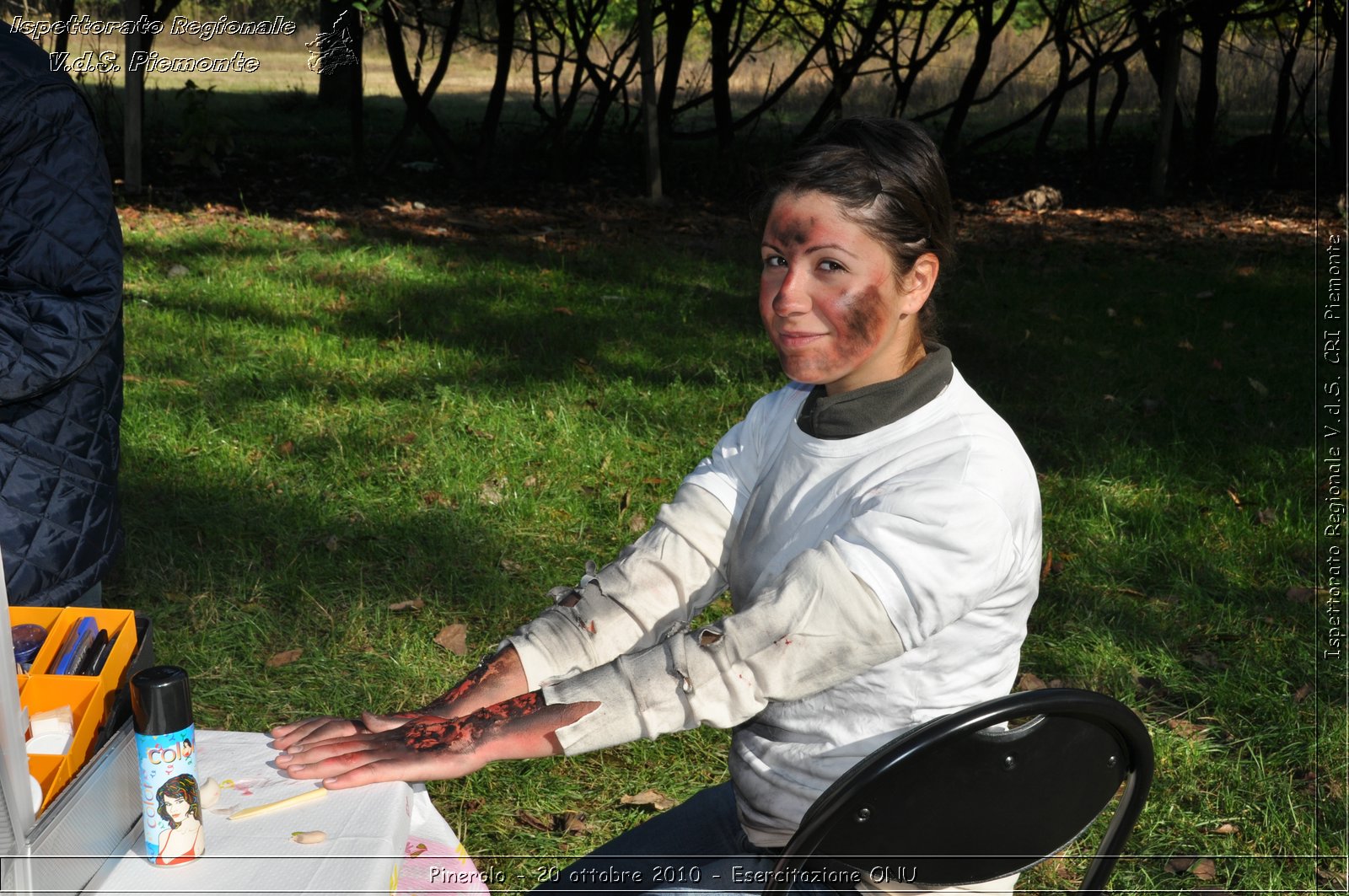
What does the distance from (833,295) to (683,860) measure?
882 millimetres

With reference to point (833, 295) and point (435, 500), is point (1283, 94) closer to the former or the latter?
point (435, 500)

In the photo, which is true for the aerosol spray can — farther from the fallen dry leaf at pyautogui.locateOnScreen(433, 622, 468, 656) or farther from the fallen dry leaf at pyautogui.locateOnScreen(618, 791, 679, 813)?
the fallen dry leaf at pyautogui.locateOnScreen(433, 622, 468, 656)

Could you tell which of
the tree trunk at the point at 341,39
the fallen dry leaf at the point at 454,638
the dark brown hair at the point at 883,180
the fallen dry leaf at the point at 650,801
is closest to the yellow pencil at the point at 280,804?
the dark brown hair at the point at 883,180

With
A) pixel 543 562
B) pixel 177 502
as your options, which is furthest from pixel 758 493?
pixel 177 502

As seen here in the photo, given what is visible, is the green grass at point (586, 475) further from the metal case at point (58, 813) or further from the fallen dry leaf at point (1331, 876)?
the metal case at point (58, 813)

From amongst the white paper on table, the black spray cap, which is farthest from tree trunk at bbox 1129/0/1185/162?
the black spray cap

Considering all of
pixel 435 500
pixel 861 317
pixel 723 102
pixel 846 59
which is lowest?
pixel 435 500

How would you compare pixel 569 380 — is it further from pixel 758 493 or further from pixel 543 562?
pixel 758 493

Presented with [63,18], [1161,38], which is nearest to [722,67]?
[1161,38]

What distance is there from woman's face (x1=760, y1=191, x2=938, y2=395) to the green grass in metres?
1.66

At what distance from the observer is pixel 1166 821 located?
304 cm

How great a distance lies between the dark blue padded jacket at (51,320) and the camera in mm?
2555

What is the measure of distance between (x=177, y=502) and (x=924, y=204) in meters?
3.61

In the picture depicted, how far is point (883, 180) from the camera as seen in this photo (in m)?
1.72
